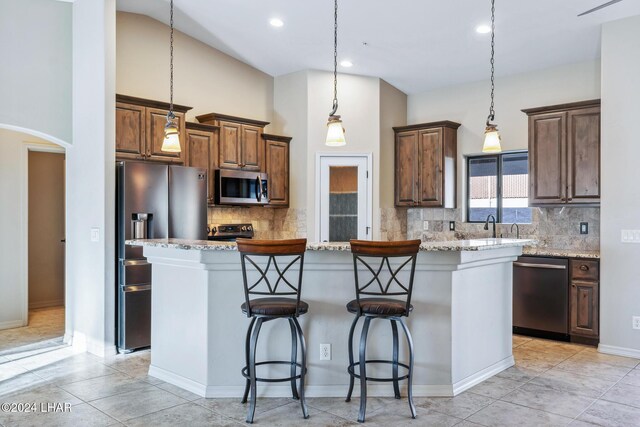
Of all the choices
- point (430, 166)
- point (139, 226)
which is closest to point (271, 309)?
point (139, 226)

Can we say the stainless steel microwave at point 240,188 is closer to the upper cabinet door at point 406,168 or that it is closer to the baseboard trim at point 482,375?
the upper cabinet door at point 406,168

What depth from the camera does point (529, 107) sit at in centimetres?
586

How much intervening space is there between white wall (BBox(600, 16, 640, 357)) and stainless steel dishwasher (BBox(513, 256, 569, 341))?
366mm

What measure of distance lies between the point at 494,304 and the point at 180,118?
3.68m

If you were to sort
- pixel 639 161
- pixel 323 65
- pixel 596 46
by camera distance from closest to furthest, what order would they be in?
pixel 639 161 → pixel 596 46 → pixel 323 65

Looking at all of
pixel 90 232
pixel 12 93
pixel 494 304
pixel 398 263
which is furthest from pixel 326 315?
pixel 12 93

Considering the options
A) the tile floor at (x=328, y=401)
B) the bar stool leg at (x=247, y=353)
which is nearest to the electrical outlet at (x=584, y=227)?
the tile floor at (x=328, y=401)

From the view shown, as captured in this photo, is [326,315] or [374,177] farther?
[374,177]

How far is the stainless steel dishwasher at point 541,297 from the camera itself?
498 centimetres

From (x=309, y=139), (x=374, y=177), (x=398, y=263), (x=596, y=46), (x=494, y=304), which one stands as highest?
(x=596, y=46)

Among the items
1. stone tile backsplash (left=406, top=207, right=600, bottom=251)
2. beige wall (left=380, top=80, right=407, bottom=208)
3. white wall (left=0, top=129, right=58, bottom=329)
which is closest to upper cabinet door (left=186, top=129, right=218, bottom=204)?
white wall (left=0, top=129, right=58, bottom=329)

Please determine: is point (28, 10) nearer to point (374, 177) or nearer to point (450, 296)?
point (374, 177)

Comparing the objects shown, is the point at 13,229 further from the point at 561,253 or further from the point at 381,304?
the point at 561,253

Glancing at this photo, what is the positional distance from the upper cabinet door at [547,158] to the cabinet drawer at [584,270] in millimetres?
690
